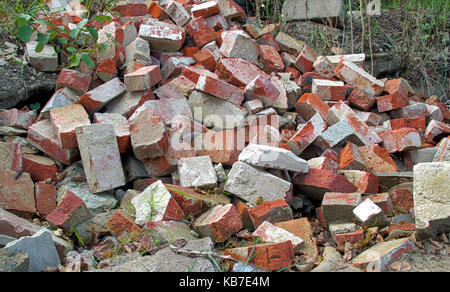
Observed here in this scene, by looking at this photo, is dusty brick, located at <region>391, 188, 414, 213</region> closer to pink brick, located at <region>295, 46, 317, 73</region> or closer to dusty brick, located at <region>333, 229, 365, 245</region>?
dusty brick, located at <region>333, 229, 365, 245</region>

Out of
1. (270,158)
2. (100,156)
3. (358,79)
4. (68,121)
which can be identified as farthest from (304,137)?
(68,121)

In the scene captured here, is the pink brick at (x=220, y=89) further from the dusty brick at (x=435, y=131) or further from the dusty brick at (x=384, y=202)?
the dusty brick at (x=435, y=131)

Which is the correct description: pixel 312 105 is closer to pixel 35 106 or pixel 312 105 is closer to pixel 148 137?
pixel 148 137

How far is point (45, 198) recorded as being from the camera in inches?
124

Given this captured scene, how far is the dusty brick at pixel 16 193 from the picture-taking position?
9.80 feet

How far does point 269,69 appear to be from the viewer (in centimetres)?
470

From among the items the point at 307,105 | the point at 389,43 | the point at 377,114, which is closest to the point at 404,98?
the point at 377,114

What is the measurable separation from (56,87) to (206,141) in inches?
59.3

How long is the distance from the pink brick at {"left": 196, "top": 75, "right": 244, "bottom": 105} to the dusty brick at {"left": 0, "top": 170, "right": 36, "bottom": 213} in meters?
1.59

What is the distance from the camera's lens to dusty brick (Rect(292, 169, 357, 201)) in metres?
3.17

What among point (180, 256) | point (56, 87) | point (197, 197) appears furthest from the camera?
point (56, 87)

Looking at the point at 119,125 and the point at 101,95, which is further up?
the point at 101,95

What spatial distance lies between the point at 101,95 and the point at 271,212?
1863mm
